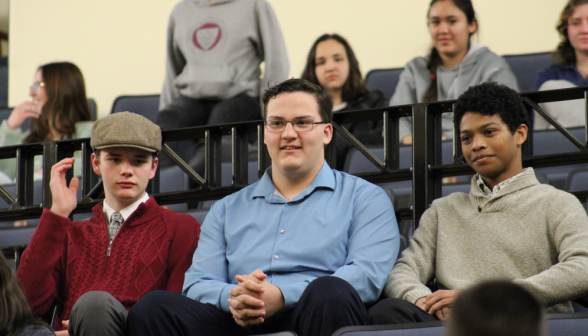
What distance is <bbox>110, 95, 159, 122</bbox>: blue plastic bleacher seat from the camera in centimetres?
403

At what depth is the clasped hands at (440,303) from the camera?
1778mm

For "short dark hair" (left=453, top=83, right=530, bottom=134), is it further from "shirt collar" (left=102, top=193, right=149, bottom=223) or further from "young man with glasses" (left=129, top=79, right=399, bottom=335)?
"shirt collar" (left=102, top=193, right=149, bottom=223)

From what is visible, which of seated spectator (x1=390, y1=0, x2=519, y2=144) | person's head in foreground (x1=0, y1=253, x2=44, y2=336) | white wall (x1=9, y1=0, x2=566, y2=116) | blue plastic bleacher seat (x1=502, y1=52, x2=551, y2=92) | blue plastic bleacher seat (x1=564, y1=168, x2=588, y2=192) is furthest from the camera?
white wall (x1=9, y1=0, x2=566, y2=116)

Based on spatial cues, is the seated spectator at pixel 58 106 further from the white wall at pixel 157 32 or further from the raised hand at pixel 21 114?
the white wall at pixel 157 32

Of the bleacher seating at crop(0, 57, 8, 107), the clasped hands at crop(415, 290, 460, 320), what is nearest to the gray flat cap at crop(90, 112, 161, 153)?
the clasped hands at crop(415, 290, 460, 320)

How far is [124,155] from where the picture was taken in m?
2.17

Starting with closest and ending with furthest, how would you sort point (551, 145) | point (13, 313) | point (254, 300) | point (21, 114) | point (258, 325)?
point (13, 313), point (254, 300), point (258, 325), point (551, 145), point (21, 114)

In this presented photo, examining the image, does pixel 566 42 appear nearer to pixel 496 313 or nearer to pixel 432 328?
pixel 432 328

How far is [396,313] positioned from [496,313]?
0.91 metres

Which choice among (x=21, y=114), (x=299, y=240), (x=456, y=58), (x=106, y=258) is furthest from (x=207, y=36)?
(x=299, y=240)

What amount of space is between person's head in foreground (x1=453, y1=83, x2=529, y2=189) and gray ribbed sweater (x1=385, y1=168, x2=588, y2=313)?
2.0 inches

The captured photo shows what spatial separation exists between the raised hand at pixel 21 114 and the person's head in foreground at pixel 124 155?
1.63 meters

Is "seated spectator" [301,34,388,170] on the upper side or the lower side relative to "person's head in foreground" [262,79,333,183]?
upper

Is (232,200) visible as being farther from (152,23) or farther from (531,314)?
(152,23)
